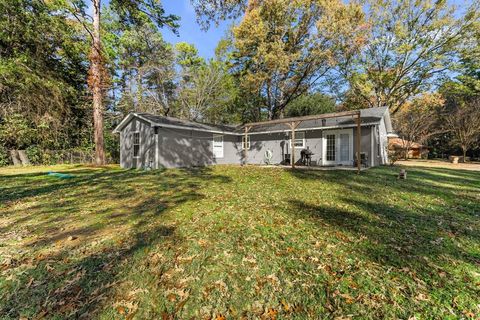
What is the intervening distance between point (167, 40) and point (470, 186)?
26.5 meters

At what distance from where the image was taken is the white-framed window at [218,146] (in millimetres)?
15477

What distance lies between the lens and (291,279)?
2.51m

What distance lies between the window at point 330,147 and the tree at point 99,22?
42.0 ft

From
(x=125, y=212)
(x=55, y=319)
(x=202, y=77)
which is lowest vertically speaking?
(x=55, y=319)

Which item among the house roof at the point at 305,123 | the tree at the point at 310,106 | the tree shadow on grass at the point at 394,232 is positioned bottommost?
the tree shadow on grass at the point at 394,232

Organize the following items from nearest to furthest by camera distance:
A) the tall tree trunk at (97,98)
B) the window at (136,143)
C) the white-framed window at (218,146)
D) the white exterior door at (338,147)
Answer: the white exterior door at (338,147) < the window at (136,143) < the tall tree trunk at (97,98) < the white-framed window at (218,146)

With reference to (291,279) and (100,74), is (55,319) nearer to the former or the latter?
(291,279)

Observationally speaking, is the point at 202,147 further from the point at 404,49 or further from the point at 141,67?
the point at 404,49

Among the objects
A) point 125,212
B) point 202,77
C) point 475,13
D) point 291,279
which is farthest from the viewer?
point 202,77

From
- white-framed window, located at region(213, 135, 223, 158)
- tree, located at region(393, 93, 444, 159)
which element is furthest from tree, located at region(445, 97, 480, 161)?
white-framed window, located at region(213, 135, 223, 158)

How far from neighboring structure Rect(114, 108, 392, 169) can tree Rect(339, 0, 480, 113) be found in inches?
272

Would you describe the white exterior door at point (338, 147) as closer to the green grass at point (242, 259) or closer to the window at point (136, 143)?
the green grass at point (242, 259)

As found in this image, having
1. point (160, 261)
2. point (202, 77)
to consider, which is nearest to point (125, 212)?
point (160, 261)

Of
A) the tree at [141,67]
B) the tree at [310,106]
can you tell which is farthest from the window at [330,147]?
the tree at [141,67]
